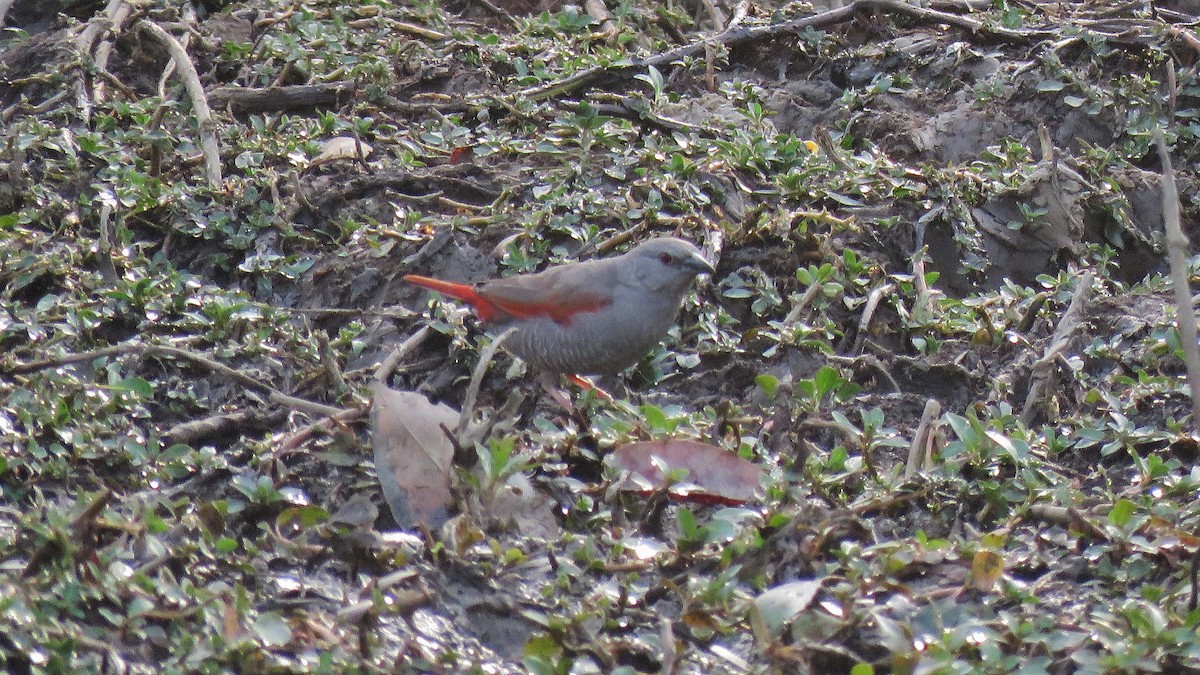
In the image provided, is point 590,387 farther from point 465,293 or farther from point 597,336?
point 465,293

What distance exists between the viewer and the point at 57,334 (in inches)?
171

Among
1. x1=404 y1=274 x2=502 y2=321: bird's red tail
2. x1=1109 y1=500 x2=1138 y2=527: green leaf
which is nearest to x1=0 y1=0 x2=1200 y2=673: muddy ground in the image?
x1=1109 y1=500 x2=1138 y2=527: green leaf

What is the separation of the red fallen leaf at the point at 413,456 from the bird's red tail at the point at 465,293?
87cm

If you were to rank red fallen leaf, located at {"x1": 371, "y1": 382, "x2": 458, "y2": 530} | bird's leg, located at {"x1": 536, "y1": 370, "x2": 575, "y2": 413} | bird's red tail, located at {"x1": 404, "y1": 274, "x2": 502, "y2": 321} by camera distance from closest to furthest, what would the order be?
red fallen leaf, located at {"x1": 371, "y1": 382, "x2": 458, "y2": 530} → bird's leg, located at {"x1": 536, "y1": 370, "x2": 575, "y2": 413} → bird's red tail, located at {"x1": 404, "y1": 274, "x2": 502, "y2": 321}

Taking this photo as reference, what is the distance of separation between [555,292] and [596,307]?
21cm

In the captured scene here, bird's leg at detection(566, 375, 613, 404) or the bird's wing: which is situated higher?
the bird's wing

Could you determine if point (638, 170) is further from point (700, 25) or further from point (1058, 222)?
point (700, 25)

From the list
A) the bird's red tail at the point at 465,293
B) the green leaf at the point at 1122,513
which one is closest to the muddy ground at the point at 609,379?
the green leaf at the point at 1122,513

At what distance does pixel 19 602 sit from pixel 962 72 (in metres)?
4.62

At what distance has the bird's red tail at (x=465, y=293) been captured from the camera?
4.49m

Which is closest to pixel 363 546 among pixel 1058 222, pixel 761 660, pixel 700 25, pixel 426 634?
pixel 426 634

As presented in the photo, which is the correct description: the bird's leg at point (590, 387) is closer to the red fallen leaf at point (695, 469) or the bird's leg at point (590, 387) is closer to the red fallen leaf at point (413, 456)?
the red fallen leaf at point (695, 469)

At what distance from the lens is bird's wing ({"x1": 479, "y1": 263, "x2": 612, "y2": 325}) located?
14.5 ft

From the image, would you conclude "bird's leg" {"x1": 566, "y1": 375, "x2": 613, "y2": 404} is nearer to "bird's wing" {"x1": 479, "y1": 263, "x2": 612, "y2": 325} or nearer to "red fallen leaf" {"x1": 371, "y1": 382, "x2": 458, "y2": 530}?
Result: "bird's wing" {"x1": 479, "y1": 263, "x2": 612, "y2": 325}
